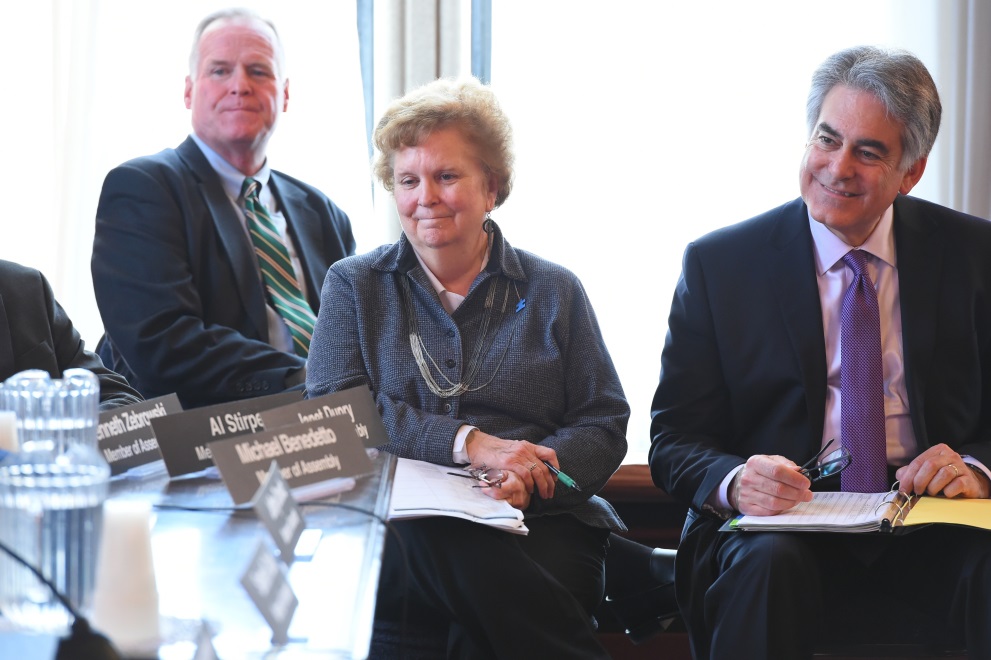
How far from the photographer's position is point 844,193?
2248mm

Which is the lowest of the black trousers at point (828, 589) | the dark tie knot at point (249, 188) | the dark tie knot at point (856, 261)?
the black trousers at point (828, 589)

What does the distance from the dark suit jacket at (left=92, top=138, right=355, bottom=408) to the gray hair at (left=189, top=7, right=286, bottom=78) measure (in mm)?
297

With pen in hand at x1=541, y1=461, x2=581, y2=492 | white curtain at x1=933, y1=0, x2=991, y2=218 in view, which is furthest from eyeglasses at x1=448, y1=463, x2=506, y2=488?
white curtain at x1=933, y1=0, x2=991, y2=218

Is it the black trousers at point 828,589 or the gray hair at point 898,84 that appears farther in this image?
the gray hair at point 898,84

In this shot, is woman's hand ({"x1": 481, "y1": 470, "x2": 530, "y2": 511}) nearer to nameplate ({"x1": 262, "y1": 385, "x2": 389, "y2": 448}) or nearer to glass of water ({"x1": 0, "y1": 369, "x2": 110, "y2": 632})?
nameplate ({"x1": 262, "y1": 385, "x2": 389, "y2": 448})

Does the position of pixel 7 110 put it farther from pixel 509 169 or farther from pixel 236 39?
pixel 509 169

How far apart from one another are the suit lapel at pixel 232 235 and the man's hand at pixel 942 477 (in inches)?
63.0

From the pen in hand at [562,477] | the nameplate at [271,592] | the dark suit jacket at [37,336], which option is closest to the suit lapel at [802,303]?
the pen in hand at [562,477]

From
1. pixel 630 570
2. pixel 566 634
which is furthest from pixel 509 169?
pixel 566 634

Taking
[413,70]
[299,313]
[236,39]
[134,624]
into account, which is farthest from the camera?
[413,70]

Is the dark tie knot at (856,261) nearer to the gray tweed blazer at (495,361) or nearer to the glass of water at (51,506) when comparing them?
the gray tweed blazer at (495,361)

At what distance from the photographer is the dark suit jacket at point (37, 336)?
89.4 inches

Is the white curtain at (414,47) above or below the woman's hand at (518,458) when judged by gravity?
above

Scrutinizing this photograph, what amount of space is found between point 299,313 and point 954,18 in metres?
2.54
